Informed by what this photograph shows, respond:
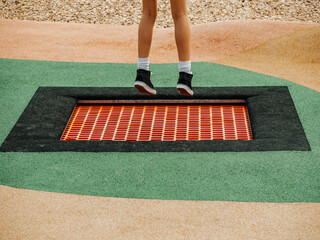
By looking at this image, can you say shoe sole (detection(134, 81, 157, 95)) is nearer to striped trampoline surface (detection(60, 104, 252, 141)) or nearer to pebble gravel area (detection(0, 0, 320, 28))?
striped trampoline surface (detection(60, 104, 252, 141))

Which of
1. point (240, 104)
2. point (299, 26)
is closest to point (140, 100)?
point (240, 104)

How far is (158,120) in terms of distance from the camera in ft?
15.6

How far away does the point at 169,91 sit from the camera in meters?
5.14

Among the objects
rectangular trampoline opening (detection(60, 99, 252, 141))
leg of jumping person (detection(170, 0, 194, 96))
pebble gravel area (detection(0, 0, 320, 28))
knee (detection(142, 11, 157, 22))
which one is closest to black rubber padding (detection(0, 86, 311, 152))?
rectangular trampoline opening (detection(60, 99, 252, 141))

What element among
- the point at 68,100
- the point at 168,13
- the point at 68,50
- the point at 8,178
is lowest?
the point at 168,13

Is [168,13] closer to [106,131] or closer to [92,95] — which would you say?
[92,95]

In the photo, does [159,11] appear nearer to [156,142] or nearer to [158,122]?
[158,122]

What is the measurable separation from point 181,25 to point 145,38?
0.90 feet

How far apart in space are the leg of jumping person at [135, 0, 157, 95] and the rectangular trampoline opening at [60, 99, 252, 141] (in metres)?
1.21

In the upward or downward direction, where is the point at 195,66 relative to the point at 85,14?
upward

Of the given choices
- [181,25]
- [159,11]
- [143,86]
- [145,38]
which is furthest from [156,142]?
[159,11]

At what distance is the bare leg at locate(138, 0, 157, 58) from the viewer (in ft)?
9.96

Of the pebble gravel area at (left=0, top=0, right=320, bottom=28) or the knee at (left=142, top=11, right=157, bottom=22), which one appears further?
the pebble gravel area at (left=0, top=0, right=320, bottom=28)

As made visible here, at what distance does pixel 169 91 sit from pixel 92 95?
34.1 inches
